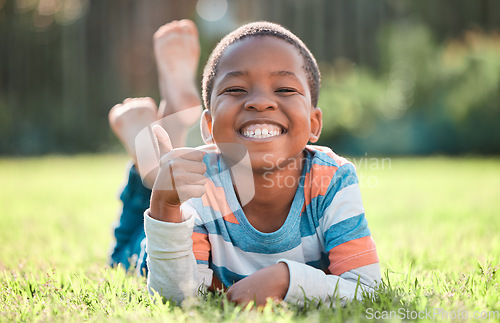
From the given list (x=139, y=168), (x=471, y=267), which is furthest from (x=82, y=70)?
(x=471, y=267)

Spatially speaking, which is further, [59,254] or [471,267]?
[59,254]

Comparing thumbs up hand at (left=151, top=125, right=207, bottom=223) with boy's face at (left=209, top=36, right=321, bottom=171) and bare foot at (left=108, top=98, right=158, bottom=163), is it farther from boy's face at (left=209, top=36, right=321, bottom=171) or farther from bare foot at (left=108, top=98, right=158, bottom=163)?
bare foot at (left=108, top=98, right=158, bottom=163)

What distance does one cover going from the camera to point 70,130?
11.1 metres

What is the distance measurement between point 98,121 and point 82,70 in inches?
55.4

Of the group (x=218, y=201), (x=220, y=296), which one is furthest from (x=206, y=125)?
(x=220, y=296)

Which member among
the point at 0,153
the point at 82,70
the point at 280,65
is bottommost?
the point at 0,153

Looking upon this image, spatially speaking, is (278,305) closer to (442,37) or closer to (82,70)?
(82,70)

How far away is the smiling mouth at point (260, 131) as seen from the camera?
1712 mm

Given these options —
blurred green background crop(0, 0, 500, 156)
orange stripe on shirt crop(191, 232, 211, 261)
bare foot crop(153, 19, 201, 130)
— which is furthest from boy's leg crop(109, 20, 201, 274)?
blurred green background crop(0, 0, 500, 156)

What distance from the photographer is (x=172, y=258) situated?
1.56 metres

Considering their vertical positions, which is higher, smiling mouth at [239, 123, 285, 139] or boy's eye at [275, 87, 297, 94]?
boy's eye at [275, 87, 297, 94]

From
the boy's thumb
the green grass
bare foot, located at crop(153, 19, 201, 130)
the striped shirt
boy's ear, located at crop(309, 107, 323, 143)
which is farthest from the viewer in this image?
bare foot, located at crop(153, 19, 201, 130)

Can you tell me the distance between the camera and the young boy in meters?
1.56

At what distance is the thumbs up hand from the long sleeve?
0.03 m
